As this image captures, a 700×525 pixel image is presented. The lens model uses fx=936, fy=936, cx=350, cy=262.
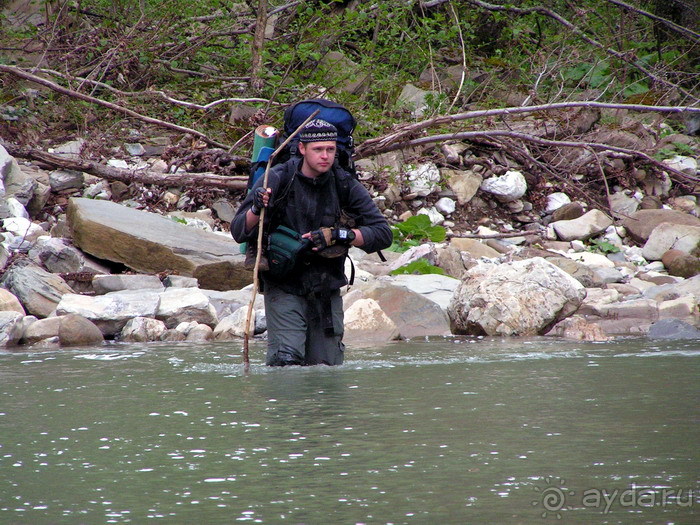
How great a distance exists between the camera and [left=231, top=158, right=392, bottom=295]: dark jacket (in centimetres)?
572

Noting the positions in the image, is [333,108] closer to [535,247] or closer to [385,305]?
[385,305]

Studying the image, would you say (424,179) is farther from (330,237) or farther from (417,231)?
(330,237)

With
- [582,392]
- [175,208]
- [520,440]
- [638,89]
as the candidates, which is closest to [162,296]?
[175,208]

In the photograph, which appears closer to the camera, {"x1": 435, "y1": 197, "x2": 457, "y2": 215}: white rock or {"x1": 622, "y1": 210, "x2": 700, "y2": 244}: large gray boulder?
{"x1": 622, "y1": 210, "x2": 700, "y2": 244}: large gray boulder

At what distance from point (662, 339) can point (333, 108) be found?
375cm

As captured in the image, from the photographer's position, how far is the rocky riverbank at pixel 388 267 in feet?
27.2

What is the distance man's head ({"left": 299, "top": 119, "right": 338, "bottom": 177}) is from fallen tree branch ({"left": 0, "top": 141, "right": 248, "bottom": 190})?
240 inches

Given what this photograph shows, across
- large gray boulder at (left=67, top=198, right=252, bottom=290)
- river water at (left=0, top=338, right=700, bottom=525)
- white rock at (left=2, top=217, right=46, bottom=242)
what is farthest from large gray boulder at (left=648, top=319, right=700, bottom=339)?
white rock at (left=2, top=217, right=46, bottom=242)

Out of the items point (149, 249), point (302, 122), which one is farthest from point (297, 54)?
point (302, 122)

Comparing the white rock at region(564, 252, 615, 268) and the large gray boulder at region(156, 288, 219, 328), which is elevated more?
the white rock at region(564, 252, 615, 268)

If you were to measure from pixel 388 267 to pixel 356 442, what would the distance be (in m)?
7.05

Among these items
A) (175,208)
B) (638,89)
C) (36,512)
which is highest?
(638,89)

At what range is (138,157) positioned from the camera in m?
13.3

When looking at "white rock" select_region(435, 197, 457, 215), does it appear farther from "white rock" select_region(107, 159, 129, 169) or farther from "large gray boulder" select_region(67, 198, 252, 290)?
"white rock" select_region(107, 159, 129, 169)
